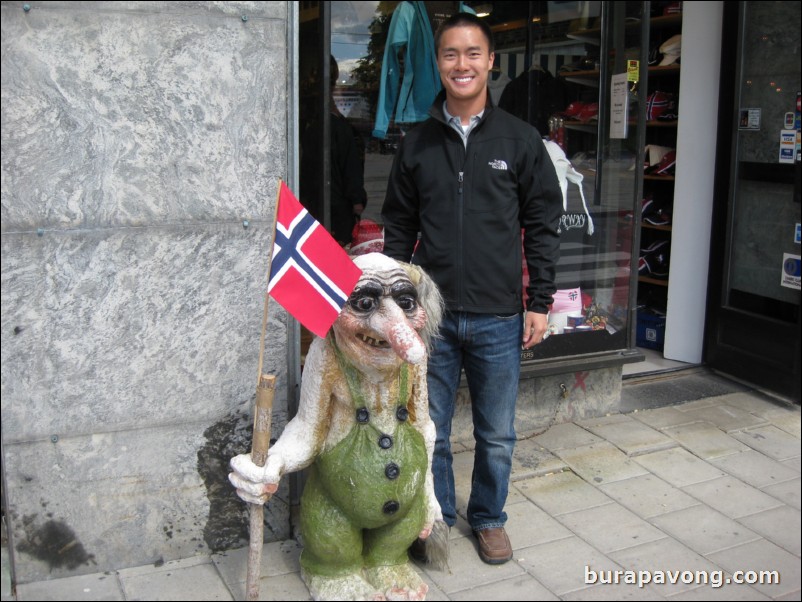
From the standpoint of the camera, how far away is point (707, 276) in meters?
6.10

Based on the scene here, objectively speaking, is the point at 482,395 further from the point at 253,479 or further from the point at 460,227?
the point at 253,479

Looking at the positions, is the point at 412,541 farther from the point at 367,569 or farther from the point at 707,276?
the point at 707,276

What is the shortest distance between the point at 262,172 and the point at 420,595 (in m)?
1.77

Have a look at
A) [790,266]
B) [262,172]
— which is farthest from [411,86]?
[790,266]

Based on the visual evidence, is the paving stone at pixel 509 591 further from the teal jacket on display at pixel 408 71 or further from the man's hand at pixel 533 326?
the teal jacket on display at pixel 408 71

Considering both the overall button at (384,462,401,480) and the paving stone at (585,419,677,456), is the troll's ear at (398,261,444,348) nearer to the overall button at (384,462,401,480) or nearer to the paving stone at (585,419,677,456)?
the overall button at (384,462,401,480)

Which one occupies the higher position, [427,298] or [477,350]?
[427,298]

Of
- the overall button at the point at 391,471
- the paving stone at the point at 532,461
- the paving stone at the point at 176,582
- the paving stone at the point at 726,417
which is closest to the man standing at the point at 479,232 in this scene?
the overall button at the point at 391,471

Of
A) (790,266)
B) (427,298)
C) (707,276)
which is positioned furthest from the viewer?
(707,276)

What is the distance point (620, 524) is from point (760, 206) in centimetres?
271

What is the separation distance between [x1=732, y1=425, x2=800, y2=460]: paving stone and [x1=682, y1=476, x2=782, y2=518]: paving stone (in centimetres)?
49

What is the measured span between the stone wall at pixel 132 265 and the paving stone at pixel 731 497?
2193 mm

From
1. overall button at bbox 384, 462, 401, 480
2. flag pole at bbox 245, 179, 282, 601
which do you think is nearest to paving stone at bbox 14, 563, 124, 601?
flag pole at bbox 245, 179, 282, 601

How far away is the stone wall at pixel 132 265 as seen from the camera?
3240 millimetres
